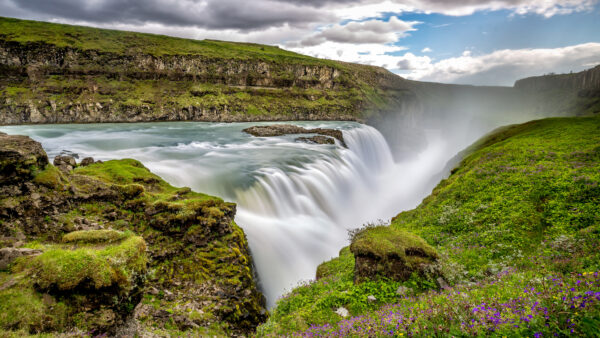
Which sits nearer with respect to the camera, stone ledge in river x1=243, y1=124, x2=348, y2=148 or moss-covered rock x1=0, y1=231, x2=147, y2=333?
moss-covered rock x1=0, y1=231, x2=147, y2=333

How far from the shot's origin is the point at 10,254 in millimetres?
6184

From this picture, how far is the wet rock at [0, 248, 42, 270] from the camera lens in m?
6.01

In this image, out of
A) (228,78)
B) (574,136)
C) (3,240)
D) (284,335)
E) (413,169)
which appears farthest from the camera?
(228,78)

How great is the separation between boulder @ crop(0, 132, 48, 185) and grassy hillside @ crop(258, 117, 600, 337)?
9.38 meters

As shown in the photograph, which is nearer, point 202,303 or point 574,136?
point 202,303

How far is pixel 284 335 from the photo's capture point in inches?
276

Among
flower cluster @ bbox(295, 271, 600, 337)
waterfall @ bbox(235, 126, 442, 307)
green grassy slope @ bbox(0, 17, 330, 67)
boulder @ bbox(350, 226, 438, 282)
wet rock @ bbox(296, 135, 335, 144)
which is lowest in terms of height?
waterfall @ bbox(235, 126, 442, 307)

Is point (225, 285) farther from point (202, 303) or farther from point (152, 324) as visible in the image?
point (152, 324)

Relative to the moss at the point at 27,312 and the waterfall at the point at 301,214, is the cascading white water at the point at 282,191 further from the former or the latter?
the moss at the point at 27,312

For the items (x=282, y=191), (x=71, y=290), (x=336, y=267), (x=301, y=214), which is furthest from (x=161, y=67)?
(x=71, y=290)

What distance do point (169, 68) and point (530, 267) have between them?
447ft

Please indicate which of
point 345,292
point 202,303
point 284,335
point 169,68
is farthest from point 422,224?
point 169,68

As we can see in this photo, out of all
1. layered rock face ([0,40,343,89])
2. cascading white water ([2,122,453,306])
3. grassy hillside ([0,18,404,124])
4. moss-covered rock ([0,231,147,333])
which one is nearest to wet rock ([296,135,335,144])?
cascading white water ([2,122,453,306])

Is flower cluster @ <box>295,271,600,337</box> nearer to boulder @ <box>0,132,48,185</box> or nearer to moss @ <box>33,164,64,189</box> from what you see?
boulder @ <box>0,132,48,185</box>
